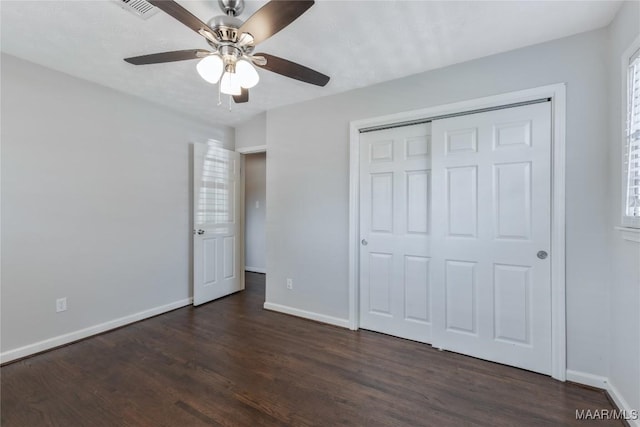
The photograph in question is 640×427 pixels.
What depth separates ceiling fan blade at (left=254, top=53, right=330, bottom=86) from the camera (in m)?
1.73

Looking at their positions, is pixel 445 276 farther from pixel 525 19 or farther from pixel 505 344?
pixel 525 19

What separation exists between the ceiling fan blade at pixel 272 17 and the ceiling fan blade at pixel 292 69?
0.63ft

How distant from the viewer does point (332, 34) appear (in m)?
2.00

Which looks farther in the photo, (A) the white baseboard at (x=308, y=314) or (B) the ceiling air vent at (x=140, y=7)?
(A) the white baseboard at (x=308, y=314)

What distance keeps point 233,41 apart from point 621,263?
2684mm

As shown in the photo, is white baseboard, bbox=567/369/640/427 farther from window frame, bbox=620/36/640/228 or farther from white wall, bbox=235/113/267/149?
white wall, bbox=235/113/267/149

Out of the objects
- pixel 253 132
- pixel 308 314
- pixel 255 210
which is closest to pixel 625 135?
pixel 308 314

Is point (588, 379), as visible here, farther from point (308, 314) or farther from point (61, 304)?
point (61, 304)

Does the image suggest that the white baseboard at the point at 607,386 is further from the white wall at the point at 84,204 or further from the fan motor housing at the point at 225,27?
the white wall at the point at 84,204

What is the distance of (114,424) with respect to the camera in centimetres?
164

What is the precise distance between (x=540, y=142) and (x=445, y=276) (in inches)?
50.3

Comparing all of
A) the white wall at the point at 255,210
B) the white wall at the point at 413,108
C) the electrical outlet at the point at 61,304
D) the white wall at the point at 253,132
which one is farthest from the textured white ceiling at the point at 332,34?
the white wall at the point at 255,210

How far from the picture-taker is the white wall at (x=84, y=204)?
7.60 feet

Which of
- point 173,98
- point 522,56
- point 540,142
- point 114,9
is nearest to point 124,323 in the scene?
point 173,98
